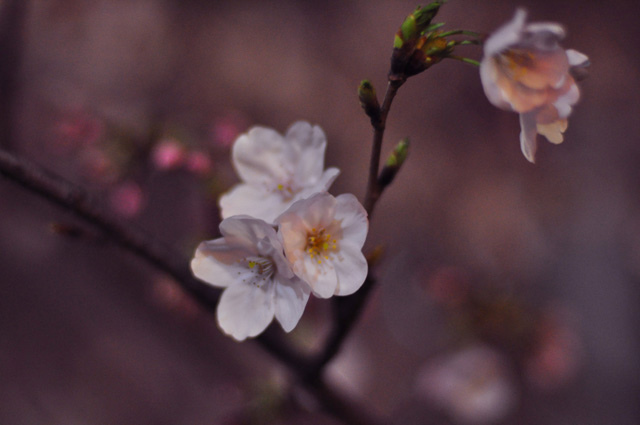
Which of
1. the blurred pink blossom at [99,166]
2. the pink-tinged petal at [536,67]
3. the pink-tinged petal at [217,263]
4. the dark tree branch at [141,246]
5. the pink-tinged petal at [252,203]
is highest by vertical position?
the pink-tinged petal at [536,67]

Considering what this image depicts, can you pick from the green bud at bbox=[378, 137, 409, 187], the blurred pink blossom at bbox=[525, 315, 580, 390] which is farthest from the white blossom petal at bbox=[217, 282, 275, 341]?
the blurred pink blossom at bbox=[525, 315, 580, 390]

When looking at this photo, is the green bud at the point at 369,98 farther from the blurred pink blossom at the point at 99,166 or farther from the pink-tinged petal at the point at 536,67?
the blurred pink blossom at the point at 99,166

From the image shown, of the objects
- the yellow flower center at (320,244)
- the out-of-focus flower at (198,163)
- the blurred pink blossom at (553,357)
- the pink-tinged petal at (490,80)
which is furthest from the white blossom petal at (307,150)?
the blurred pink blossom at (553,357)

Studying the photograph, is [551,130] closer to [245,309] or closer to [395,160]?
[395,160]

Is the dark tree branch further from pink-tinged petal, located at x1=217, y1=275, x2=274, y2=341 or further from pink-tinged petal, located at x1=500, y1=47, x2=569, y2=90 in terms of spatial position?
pink-tinged petal, located at x1=500, y1=47, x2=569, y2=90

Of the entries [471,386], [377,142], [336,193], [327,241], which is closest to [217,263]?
[327,241]

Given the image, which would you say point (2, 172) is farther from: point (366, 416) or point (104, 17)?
point (104, 17)
